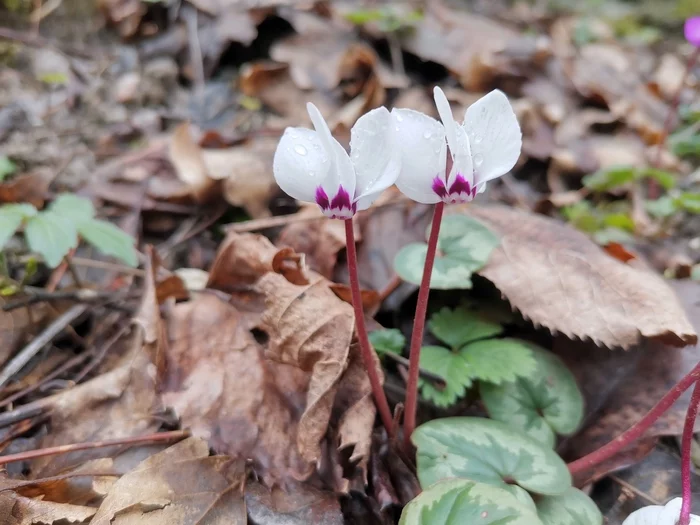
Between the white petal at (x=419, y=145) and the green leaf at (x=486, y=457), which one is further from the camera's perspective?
the green leaf at (x=486, y=457)

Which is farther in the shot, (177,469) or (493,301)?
(493,301)

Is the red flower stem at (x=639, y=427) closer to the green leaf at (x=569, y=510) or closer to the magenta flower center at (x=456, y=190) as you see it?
the green leaf at (x=569, y=510)

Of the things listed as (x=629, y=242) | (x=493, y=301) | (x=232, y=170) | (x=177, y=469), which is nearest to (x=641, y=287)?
(x=493, y=301)

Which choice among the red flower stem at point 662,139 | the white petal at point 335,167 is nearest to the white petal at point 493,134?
the white petal at point 335,167

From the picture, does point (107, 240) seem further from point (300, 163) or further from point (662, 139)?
point (662, 139)

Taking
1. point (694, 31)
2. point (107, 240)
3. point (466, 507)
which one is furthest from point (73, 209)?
point (694, 31)

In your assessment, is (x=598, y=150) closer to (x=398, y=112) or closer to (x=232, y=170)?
(x=232, y=170)
